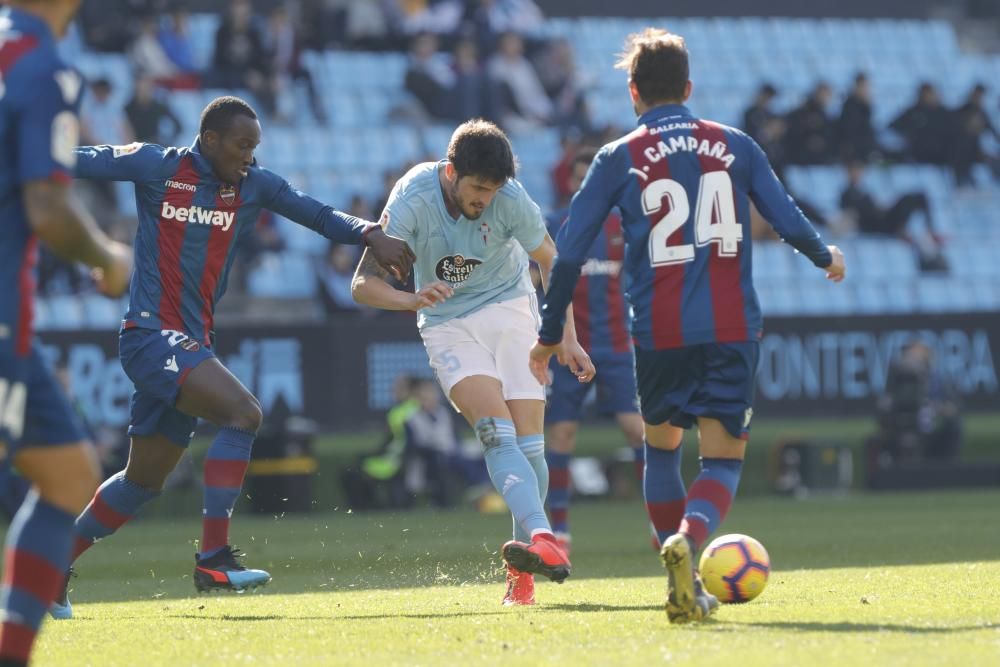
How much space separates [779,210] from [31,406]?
3078mm

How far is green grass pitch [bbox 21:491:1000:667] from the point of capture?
5980 mm

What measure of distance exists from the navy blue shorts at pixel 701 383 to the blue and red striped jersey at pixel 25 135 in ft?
8.93

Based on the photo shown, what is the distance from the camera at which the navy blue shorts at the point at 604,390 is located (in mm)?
12391

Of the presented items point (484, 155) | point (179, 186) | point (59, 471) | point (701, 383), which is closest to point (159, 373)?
point (179, 186)

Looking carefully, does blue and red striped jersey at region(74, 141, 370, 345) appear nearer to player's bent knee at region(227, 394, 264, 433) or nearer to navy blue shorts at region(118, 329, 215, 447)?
navy blue shorts at region(118, 329, 215, 447)

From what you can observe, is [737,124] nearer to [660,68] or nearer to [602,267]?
[602,267]

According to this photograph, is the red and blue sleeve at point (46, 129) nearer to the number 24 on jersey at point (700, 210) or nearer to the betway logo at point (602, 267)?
the number 24 on jersey at point (700, 210)

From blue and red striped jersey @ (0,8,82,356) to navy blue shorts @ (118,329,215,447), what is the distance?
2948mm

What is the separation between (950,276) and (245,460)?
16201mm

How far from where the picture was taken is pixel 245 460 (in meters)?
8.41

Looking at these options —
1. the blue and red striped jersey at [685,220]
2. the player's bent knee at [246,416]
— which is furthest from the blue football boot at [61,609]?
the blue and red striped jersey at [685,220]

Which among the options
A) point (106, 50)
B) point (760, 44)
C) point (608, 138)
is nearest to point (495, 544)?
point (608, 138)

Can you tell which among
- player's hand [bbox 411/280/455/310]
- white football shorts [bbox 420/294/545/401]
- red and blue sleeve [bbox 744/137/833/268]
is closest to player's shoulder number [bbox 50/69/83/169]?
player's hand [bbox 411/280/455/310]

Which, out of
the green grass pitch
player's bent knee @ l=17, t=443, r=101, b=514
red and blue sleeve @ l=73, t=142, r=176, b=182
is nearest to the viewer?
player's bent knee @ l=17, t=443, r=101, b=514
